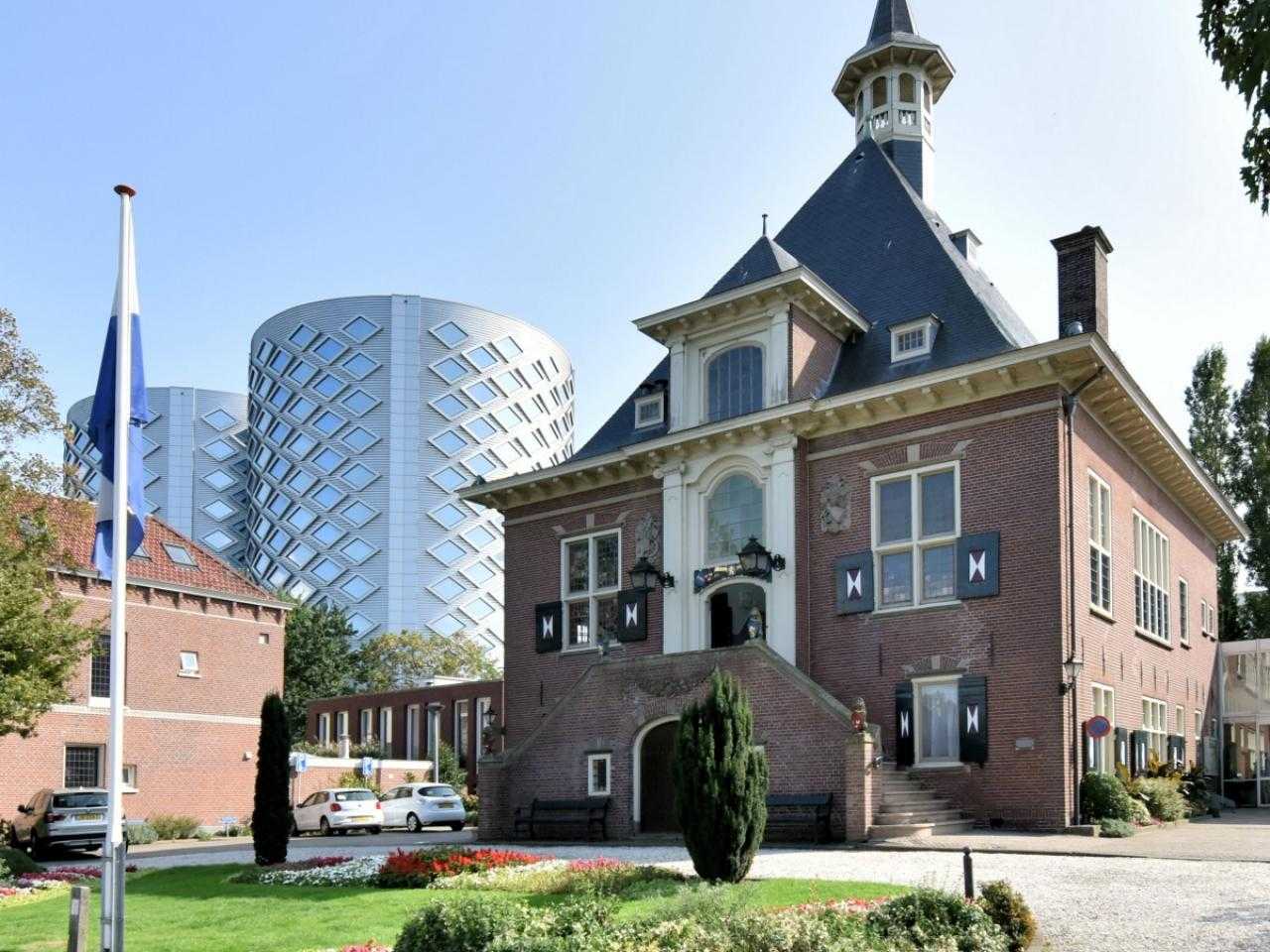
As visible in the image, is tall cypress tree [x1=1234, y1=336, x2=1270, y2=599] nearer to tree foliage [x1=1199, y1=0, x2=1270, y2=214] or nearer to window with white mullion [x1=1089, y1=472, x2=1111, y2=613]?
window with white mullion [x1=1089, y1=472, x2=1111, y2=613]

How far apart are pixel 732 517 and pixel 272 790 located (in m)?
11.1

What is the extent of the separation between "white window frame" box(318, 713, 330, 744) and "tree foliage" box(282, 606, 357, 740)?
5495mm

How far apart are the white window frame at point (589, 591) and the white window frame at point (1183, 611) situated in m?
13.2

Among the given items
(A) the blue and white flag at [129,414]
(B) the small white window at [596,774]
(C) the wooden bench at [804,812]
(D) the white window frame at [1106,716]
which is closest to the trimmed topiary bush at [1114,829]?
(D) the white window frame at [1106,716]

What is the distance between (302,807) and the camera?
33.6 meters

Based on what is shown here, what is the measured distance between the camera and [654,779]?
23.9 m

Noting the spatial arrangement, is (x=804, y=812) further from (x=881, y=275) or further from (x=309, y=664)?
(x=309, y=664)

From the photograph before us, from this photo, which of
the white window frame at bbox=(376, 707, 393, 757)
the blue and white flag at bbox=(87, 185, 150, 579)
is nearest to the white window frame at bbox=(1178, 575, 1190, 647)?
the blue and white flag at bbox=(87, 185, 150, 579)

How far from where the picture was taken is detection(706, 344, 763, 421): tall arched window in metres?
26.7

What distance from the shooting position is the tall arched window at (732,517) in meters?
26.5

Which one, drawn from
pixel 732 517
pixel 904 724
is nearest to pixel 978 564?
pixel 904 724

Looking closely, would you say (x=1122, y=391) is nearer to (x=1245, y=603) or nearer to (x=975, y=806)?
(x=975, y=806)

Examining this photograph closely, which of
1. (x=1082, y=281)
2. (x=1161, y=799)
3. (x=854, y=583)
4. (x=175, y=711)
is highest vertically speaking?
(x=1082, y=281)

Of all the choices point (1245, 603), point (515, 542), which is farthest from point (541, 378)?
point (515, 542)
